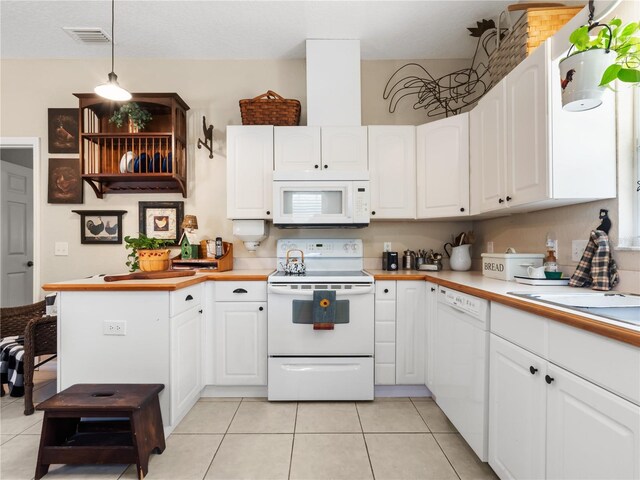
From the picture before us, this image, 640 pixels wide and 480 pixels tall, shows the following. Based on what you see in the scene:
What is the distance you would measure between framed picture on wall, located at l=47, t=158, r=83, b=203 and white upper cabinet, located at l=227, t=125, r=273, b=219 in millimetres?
1494

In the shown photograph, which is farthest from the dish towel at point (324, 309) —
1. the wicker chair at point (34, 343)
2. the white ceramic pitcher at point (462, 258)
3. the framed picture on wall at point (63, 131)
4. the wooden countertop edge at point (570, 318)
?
the framed picture on wall at point (63, 131)

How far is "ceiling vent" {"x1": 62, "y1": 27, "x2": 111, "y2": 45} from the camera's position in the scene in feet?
8.25

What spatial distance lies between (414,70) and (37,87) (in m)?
3.46

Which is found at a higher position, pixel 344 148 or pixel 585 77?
pixel 344 148

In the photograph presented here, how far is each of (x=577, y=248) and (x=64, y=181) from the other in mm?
3934

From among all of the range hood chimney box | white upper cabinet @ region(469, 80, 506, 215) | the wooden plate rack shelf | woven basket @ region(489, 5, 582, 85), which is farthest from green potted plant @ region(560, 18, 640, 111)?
the wooden plate rack shelf

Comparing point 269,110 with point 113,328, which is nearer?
point 113,328

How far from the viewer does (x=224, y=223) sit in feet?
9.72

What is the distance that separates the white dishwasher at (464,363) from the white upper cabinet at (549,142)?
0.67 metres

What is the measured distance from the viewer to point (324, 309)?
7.25 feet

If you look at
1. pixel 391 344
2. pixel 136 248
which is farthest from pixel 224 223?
pixel 391 344

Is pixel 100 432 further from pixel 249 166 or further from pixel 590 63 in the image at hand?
pixel 590 63

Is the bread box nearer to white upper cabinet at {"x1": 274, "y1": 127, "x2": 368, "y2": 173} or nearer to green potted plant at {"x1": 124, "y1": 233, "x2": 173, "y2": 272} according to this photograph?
white upper cabinet at {"x1": 274, "y1": 127, "x2": 368, "y2": 173}

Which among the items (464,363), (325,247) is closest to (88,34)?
(325,247)
